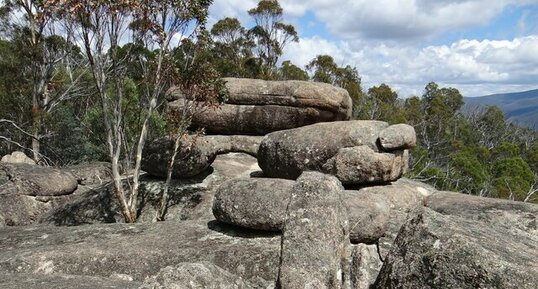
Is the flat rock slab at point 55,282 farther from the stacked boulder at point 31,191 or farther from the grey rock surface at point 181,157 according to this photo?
the stacked boulder at point 31,191

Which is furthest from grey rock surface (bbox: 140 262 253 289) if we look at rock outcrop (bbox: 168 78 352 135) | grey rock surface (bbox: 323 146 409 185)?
rock outcrop (bbox: 168 78 352 135)

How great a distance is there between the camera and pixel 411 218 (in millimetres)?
5207

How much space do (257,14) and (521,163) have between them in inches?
1144

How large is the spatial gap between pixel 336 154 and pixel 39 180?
11087mm

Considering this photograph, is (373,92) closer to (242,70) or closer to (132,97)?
(242,70)

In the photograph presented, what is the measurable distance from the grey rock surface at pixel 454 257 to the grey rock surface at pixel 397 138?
9.71 m

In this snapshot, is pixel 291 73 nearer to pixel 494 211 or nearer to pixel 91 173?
pixel 91 173

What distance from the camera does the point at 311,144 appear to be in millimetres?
15875

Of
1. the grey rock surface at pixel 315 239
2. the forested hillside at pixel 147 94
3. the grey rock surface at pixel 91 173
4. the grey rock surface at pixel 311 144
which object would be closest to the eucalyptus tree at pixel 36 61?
the forested hillside at pixel 147 94

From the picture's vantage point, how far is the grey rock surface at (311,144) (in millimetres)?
15430

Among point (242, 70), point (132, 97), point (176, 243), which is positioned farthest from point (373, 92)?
point (176, 243)

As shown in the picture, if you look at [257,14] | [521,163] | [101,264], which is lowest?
[521,163]

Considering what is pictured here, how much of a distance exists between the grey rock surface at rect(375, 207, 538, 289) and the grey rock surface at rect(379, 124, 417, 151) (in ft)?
31.8

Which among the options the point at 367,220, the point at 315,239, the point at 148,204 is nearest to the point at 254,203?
the point at 367,220
